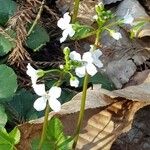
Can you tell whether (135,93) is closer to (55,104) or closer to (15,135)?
(15,135)

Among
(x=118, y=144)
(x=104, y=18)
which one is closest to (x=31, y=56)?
(x=118, y=144)

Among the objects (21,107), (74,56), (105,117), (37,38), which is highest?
(74,56)

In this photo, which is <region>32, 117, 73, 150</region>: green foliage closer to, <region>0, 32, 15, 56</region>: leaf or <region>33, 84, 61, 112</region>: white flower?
<region>33, 84, 61, 112</region>: white flower

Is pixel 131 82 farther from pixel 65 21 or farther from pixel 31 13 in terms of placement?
pixel 65 21

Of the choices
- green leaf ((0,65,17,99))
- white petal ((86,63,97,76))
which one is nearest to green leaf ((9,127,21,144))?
green leaf ((0,65,17,99))

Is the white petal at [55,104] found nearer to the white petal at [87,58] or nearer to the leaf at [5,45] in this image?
the white petal at [87,58]

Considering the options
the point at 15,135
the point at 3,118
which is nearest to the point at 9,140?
the point at 15,135
